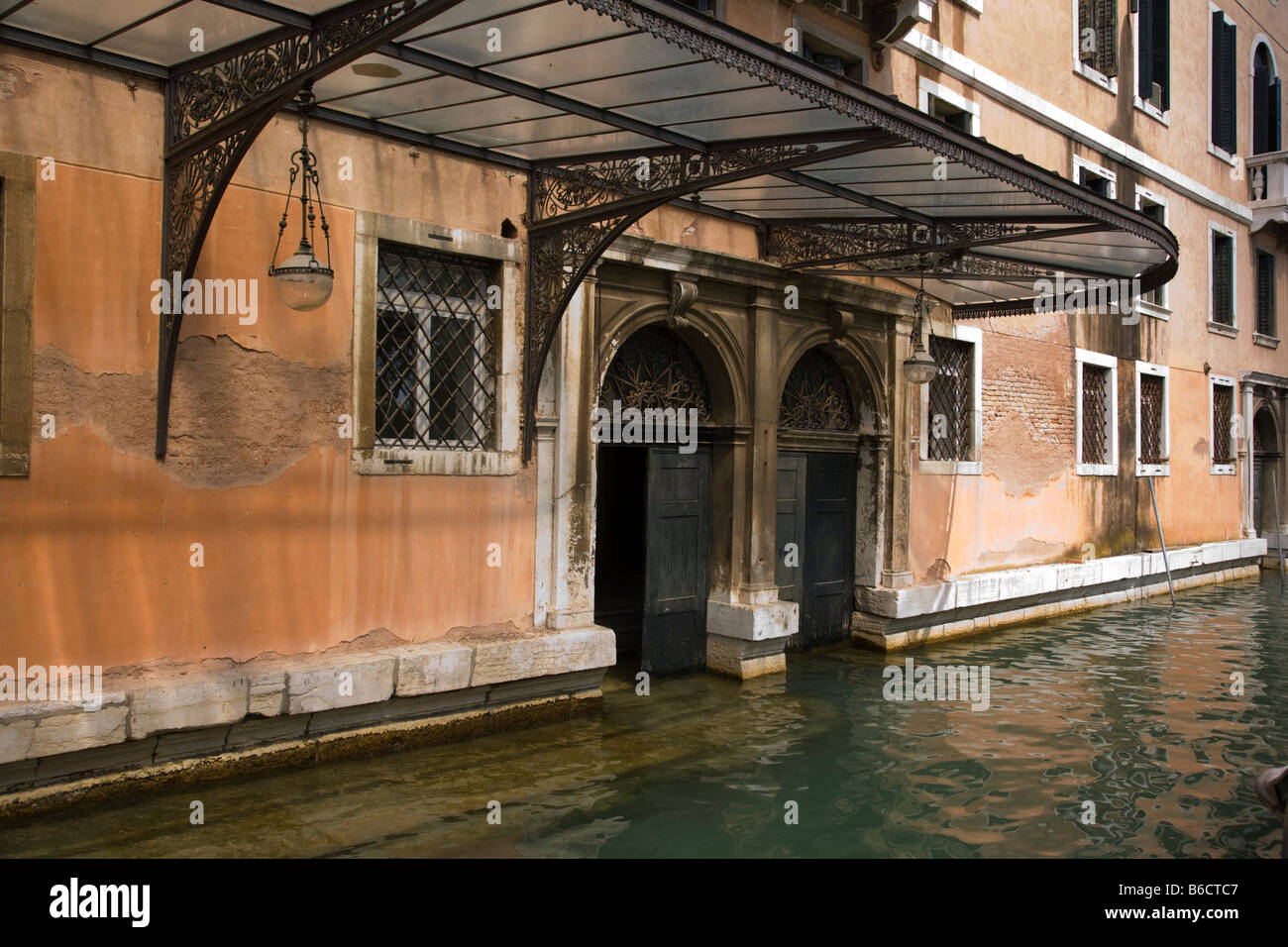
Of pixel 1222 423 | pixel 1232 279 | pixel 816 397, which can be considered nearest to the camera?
pixel 816 397

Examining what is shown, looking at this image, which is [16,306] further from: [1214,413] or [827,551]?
[1214,413]

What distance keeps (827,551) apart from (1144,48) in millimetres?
9395

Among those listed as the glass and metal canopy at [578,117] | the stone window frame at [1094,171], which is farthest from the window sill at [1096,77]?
the glass and metal canopy at [578,117]

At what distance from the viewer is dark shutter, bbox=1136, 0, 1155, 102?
48.5 ft

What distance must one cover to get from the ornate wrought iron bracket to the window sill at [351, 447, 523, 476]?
118 cm

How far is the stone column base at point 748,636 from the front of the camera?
8.80 meters

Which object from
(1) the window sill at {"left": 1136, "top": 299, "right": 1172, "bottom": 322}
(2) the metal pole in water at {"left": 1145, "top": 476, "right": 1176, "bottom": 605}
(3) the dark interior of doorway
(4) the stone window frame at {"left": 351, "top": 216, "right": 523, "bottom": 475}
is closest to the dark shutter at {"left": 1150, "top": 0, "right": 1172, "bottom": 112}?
(1) the window sill at {"left": 1136, "top": 299, "right": 1172, "bottom": 322}

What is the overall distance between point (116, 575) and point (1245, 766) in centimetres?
657

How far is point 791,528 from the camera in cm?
977

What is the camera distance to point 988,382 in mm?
11984

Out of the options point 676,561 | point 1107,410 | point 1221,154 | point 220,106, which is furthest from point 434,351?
point 1221,154

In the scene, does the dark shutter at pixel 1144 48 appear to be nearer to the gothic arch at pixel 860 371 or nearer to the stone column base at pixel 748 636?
the gothic arch at pixel 860 371

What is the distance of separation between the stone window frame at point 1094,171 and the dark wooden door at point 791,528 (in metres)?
5.82

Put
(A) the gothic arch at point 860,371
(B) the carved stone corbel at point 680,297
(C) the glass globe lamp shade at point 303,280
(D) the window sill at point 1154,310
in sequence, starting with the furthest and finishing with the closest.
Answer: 1. (D) the window sill at point 1154,310
2. (A) the gothic arch at point 860,371
3. (B) the carved stone corbel at point 680,297
4. (C) the glass globe lamp shade at point 303,280
